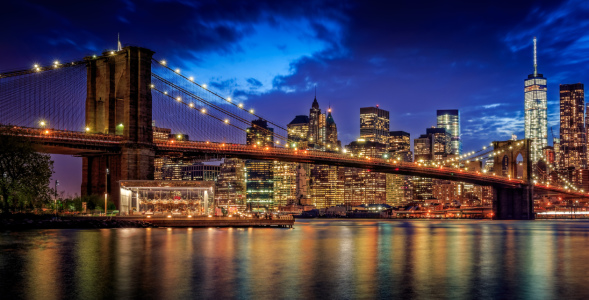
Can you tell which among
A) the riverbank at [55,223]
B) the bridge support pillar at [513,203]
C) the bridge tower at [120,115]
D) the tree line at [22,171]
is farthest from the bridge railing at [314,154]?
the tree line at [22,171]

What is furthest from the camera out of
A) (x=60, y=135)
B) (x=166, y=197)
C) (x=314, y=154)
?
(x=314, y=154)

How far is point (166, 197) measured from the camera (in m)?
67.1

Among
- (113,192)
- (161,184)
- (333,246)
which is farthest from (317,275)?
(113,192)

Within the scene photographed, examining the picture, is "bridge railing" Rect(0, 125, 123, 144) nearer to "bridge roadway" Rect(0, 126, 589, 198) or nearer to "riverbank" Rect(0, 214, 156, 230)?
"bridge roadway" Rect(0, 126, 589, 198)

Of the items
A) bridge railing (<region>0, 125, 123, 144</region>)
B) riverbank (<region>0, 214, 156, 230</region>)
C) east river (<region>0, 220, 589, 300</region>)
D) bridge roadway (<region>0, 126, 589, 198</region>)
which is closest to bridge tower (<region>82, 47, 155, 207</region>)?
bridge roadway (<region>0, 126, 589, 198</region>)

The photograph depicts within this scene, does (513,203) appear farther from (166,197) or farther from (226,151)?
(166,197)

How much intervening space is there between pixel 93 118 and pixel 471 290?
59.4 m

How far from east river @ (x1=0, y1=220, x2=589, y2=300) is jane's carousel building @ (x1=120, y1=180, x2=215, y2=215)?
1006 inches

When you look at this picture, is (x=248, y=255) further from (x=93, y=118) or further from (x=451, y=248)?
(x=93, y=118)

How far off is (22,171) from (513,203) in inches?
3833

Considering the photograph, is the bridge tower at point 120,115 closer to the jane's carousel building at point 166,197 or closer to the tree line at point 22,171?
the jane's carousel building at point 166,197

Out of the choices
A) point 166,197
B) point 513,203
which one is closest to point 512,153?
point 513,203

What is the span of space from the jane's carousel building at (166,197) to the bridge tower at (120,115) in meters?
2.32

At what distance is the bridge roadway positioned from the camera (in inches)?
2457
